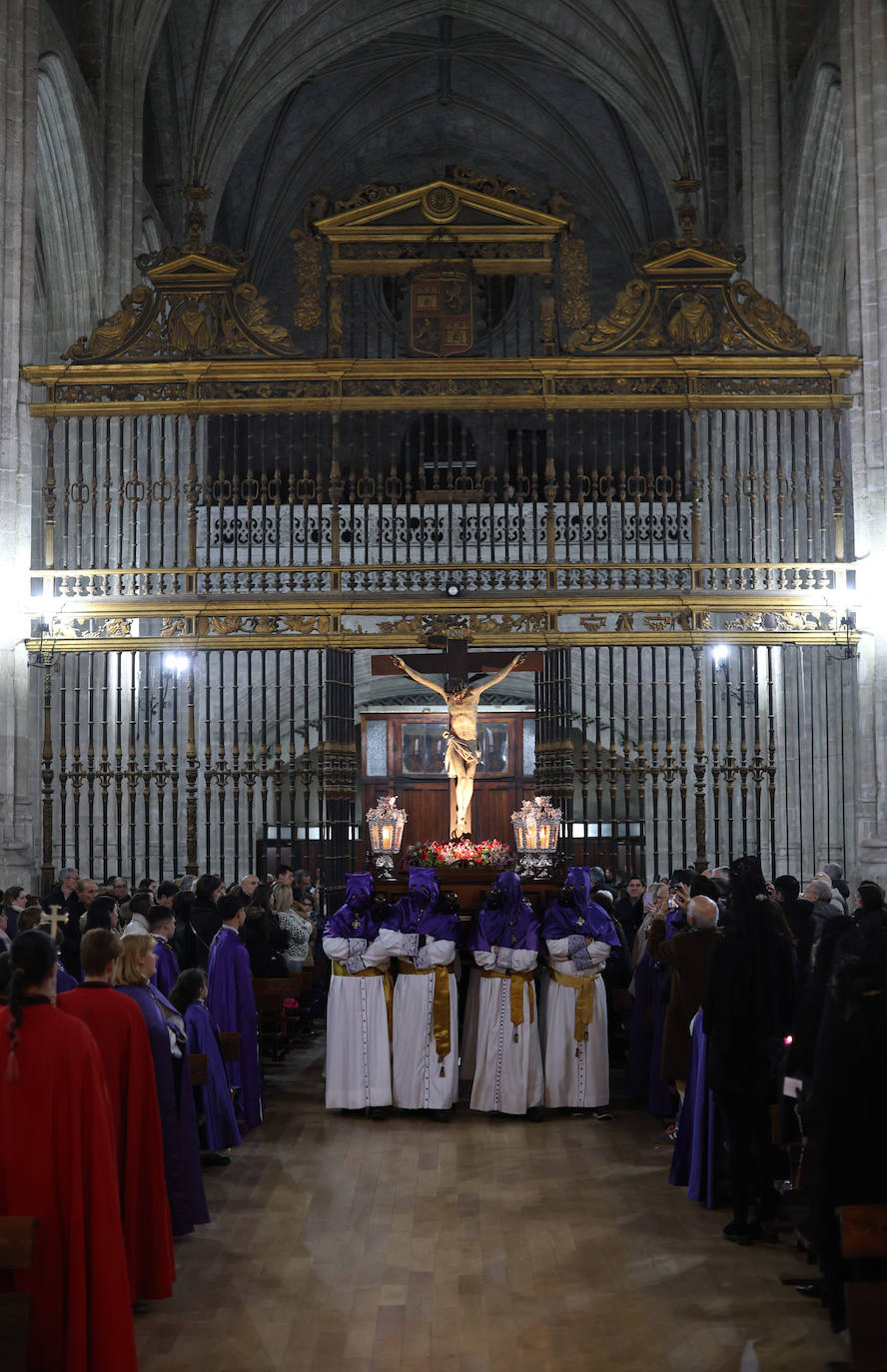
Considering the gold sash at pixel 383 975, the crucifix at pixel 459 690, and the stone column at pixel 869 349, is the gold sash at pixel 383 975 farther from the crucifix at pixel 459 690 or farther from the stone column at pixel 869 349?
the stone column at pixel 869 349

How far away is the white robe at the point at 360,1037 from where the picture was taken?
390 inches

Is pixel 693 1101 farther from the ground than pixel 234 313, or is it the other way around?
pixel 234 313

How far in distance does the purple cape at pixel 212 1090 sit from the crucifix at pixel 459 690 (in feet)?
15.3

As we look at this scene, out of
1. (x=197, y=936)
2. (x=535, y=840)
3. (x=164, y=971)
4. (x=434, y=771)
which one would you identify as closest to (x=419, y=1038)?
(x=197, y=936)

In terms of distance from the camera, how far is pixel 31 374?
14.4m

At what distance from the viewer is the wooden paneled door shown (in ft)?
75.5

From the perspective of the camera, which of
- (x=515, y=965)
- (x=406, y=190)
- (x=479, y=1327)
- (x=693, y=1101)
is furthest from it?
(x=406, y=190)

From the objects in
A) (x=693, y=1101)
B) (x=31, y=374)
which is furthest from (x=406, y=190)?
(x=693, y=1101)

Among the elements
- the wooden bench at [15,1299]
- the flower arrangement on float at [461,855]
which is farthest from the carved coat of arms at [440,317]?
the wooden bench at [15,1299]

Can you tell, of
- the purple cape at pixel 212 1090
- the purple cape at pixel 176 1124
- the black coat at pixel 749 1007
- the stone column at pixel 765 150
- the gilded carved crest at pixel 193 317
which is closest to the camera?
the purple cape at pixel 176 1124

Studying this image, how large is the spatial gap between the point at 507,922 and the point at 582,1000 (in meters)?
0.73

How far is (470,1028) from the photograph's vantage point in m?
10.5

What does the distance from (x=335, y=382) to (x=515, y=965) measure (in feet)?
21.9

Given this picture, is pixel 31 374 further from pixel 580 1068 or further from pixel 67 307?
pixel 580 1068
